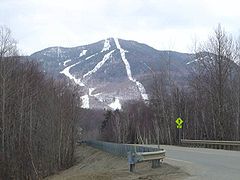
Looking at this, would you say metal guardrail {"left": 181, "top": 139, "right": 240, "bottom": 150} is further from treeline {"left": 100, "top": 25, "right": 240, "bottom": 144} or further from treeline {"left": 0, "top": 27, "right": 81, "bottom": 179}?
treeline {"left": 0, "top": 27, "right": 81, "bottom": 179}

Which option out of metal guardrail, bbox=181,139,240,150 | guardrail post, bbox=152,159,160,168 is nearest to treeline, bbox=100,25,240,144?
metal guardrail, bbox=181,139,240,150

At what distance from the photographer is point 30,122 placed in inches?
1428

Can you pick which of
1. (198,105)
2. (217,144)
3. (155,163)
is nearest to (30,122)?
(217,144)

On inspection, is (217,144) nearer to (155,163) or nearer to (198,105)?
(155,163)

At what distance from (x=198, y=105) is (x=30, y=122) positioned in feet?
101

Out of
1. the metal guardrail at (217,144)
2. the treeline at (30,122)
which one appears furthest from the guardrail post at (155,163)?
the treeline at (30,122)

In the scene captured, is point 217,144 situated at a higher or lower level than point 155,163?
higher

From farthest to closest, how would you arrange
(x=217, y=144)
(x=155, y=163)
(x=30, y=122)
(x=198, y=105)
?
(x=198, y=105) → (x=30, y=122) → (x=217, y=144) → (x=155, y=163)

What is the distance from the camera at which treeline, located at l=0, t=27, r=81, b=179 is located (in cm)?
3334

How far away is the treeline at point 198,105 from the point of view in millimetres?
39812

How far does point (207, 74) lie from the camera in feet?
139

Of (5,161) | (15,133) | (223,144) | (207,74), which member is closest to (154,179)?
(223,144)

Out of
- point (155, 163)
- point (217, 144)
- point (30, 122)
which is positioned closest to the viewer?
point (155, 163)

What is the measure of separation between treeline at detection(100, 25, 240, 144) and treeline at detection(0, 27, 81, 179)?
1357 centimetres
